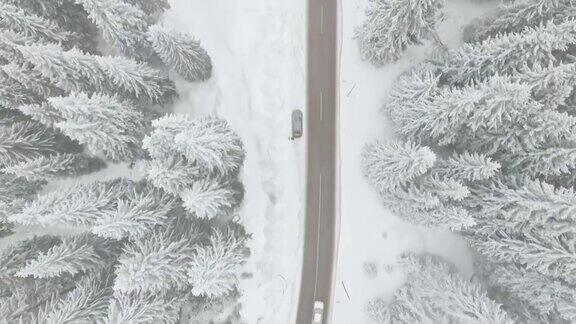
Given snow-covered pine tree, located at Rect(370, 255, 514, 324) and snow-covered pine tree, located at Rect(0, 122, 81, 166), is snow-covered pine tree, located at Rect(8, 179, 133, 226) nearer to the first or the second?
snow-covered pine tree, located at Rect(0, 122, 81, 166)

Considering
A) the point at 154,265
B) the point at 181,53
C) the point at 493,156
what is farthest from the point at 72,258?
the point at 493,156

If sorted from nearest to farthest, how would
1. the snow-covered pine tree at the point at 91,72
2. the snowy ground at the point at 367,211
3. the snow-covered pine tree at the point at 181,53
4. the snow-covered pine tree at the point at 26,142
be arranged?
the snow-covered pine tree at the point at 91,72, the snow-covered pine tree at the point at 181,53, the snow-covered pine tree at the point at 26,142, the snowy ground at the point at 367,211

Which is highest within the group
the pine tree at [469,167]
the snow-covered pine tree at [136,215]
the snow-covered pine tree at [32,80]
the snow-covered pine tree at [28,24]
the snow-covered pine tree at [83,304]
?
the snow-covered pine tree at [28,24]

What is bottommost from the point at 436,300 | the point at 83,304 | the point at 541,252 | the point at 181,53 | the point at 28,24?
the point at 83,304

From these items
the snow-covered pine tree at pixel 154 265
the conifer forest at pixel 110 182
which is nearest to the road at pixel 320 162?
the conifer forest at pixel 110 182

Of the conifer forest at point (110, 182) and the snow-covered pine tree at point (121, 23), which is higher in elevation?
the snow-covered pine tree at point (121, 23)

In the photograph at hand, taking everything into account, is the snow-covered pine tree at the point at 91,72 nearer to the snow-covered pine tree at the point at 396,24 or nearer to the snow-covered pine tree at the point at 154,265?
the snow-covered pine tree at the point at 154,265

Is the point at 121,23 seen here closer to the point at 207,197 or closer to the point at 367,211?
the point at 207,197
